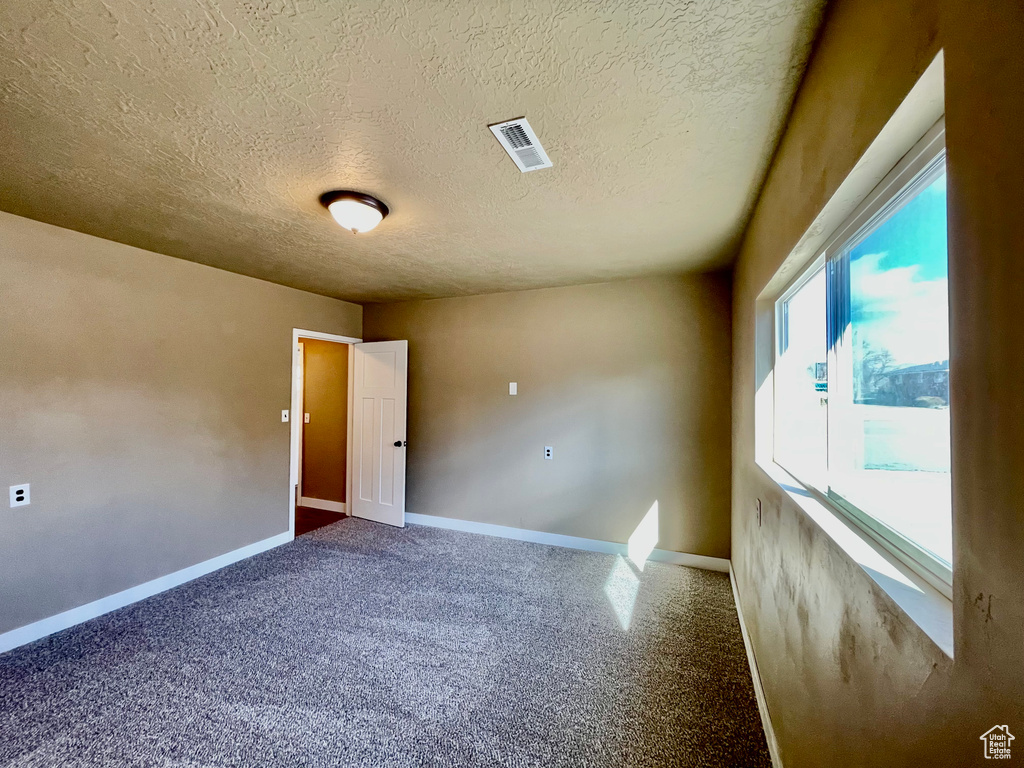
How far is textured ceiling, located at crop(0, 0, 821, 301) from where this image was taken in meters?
1.12

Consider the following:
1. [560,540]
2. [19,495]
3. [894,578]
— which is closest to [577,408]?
[560,540]

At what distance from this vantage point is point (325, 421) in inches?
203

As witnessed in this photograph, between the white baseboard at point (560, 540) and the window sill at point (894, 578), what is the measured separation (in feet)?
7.83

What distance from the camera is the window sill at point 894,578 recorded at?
2.29ft

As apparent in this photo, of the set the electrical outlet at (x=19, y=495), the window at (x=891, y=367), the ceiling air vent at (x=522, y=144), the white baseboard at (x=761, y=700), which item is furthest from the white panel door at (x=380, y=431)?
the window at (x=891, y=367)

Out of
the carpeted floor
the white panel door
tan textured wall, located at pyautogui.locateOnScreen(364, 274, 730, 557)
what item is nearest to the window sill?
the carpeted floor

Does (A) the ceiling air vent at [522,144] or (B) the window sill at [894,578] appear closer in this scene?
(B) the window sill at [894,578]

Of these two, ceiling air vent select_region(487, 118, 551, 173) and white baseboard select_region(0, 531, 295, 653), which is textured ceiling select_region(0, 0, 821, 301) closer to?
ceiling air vent select_region(487, 118, 551, 173)

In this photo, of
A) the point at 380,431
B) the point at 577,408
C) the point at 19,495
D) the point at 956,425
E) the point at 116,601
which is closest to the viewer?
the point at 956,425

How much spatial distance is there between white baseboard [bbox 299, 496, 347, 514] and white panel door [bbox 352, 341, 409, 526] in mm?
305

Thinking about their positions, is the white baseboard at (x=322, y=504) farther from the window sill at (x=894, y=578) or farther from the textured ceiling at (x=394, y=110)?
the window sill at (x=894, y=578)

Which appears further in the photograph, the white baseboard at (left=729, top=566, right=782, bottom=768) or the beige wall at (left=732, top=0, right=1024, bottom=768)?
the white baseboard at (left=729, top=566, right=782, bottom=768)

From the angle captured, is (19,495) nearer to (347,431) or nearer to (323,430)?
(347,431)

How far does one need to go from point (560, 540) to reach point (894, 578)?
3.34 metres
